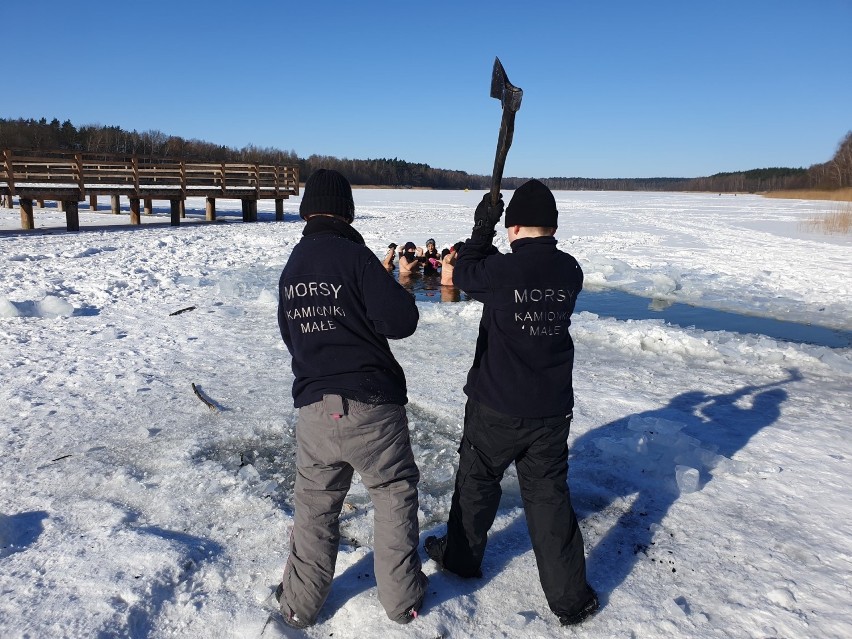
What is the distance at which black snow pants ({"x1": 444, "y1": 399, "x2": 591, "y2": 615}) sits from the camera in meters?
2.39

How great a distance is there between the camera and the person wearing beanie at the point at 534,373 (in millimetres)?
2373

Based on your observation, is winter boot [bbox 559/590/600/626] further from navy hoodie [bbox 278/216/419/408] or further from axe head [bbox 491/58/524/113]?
axe head [bbox 491/58/524/113]

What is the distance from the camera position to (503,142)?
269 centimetres

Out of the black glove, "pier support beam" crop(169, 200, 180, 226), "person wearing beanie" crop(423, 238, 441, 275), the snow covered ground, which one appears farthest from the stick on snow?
"pier support beam" crop(169, 200, 180, 226)

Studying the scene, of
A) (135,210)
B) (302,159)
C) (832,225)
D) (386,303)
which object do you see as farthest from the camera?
(302,159)

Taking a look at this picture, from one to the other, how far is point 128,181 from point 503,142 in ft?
66.2

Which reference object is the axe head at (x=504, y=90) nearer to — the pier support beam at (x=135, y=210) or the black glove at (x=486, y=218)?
the black glove at (x=486, y=218)

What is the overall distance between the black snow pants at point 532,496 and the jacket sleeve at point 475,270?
1.62ft

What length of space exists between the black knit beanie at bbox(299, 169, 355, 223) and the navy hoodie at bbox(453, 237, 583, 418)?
1.77 feet

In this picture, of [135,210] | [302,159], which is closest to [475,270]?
[135,210]

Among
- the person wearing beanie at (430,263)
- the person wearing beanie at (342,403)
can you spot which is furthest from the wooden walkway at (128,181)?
the person wearing beanie at (342,403)

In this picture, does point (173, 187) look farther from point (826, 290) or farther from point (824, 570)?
point (824, 570)

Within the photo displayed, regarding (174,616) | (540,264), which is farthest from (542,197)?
(174,616)

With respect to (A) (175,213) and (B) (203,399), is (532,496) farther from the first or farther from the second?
(A) (175,213)
